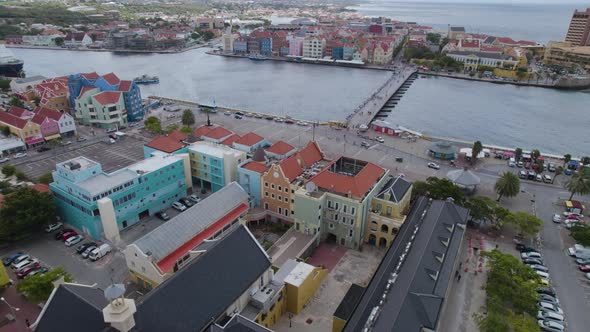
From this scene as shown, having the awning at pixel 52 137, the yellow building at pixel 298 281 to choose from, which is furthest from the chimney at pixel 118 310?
the awning at pixel 52 137

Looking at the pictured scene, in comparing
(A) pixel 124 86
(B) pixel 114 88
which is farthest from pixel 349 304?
(B) pixel 114 88

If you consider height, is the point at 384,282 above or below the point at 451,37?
below

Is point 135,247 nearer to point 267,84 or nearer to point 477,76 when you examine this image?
point 267,84

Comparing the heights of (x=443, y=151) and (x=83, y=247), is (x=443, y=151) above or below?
above

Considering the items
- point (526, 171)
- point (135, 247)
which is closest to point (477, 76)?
point (526, 171)

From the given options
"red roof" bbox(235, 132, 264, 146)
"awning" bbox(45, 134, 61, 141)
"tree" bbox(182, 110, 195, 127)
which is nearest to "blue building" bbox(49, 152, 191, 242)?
"red roof" bbox(235, 132, 264, 146)

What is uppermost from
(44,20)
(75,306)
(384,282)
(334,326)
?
(44,20)

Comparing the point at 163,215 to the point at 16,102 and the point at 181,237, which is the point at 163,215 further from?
the point at 16,102
